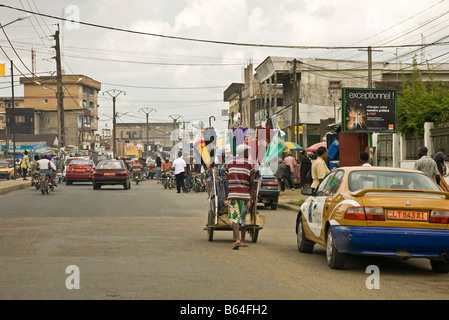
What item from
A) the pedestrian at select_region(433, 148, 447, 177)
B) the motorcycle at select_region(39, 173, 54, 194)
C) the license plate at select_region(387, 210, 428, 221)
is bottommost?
the motorcycle at select_region(39, 173, 54, 194)

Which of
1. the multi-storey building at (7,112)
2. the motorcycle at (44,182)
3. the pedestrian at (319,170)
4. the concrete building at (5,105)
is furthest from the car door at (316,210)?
the concrete building at (5,105)

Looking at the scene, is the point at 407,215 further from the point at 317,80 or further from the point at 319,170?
the point at 317,80

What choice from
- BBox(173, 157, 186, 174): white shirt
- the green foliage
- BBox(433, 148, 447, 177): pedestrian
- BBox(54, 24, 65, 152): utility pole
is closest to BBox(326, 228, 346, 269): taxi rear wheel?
BBox(433, 148, 447, 177): pedestrian

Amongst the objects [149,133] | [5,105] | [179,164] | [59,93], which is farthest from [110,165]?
[149,133]

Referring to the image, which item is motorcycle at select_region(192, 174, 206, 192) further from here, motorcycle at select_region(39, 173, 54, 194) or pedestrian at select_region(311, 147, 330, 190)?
pedestrian at select_region(311, 147, 330, 190)

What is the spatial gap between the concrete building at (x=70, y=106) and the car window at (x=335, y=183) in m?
112

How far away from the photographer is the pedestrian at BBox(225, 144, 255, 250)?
1343cm

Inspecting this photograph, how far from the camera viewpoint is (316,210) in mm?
12023

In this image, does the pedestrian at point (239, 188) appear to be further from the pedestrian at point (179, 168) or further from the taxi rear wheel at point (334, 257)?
the pedestrian at point (179, 168)

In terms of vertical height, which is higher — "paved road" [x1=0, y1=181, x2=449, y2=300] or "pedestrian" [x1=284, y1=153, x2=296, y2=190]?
"pedestrian" [x1=284, y1=153, x2=296, y2=190]

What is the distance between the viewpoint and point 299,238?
43.5 feet

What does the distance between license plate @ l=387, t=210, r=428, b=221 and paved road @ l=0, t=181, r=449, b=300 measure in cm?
80

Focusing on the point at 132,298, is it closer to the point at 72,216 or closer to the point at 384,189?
the point at 384,189
